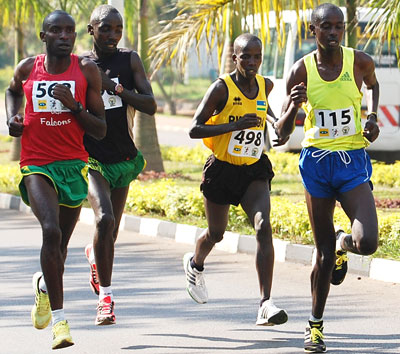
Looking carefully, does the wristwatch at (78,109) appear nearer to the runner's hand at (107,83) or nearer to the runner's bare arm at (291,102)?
the runner's hand at (107,83)

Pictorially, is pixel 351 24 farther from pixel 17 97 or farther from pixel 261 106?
pixel 17 97

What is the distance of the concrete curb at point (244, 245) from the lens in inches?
356

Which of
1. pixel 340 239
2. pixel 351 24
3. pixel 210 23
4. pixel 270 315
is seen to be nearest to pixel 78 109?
pixel 270 315

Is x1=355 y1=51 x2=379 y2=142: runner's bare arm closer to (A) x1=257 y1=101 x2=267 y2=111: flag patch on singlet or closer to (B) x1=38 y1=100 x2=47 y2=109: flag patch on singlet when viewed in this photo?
(A) x1=257 y1=101 x2=267 y2=111: flag patch on singlet

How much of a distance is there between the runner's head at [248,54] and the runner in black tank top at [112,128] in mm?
624

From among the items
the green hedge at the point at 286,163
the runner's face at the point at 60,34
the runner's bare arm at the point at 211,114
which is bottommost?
the green hedge at the point at 286,163

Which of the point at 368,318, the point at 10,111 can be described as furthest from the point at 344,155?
the point at 10,111

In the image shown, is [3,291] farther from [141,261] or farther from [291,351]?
[291,351]

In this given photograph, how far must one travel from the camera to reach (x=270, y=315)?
6.60 metres

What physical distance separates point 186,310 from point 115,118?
5.00ft

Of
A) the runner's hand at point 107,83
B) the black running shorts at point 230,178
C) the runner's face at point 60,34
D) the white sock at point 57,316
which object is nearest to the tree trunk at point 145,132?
the black running shorts at point 230,178

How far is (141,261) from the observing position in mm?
10289

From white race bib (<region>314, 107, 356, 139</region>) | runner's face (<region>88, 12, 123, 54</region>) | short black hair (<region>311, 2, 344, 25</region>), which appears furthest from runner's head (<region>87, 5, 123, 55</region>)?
white race bib (<region>314, 107, 356, 139</region>)

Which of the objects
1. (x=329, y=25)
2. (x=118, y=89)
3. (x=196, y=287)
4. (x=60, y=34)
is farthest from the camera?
(x=196, y=287)
